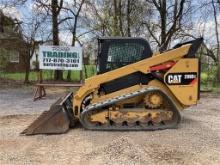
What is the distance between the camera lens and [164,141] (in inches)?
344

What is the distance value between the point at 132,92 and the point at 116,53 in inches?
42.1

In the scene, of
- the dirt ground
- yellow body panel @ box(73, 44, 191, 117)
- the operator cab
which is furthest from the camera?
the operator cab

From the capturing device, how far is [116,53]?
35.3 ft

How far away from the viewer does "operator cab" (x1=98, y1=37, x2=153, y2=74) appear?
10.7 meters

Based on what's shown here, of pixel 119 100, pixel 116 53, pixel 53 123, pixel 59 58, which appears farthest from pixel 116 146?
pixel 59 58

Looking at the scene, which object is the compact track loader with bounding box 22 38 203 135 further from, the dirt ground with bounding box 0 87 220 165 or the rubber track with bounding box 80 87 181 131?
the dirt ground with bounding box 0 87 220 165

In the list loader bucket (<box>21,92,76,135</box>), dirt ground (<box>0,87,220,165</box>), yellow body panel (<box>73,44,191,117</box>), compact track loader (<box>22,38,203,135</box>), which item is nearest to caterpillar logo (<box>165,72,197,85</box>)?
compact track loader (<box>22,38,203,135</box>)

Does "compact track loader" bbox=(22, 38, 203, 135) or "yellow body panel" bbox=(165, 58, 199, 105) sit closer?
"compact track loader" bbox=(22, 38, 203, 135)

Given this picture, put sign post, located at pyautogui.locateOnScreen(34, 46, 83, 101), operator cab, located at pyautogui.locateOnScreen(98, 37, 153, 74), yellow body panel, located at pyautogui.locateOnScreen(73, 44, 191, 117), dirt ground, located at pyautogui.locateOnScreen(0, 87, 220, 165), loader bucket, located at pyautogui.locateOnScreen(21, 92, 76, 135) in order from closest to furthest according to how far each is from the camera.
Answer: dirt ground, located at pyautogui.locateOnScreen(0, 87, 220, 165), loader bucket, located at pyautogui.locateOnScreen(21, 92, 76, 135), yellow body panel, located at pyautogui.locateOnScreen(73, 44, 191, 117), operator cab, located at pyautogui.locateOnScreen(98, 37, 153, 74), sign post, located at pyautogui.locateOnScreen(34, 46, 83, 101)

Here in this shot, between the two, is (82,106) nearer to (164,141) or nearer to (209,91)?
(164,141)

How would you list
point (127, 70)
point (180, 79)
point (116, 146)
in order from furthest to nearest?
point (127, 70)
point (180, 79)
point (116, 146)

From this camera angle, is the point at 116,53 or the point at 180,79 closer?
the point at 180,79

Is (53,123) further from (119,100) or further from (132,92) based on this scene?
(132,92)

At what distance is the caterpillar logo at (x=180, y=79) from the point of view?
10195 millimetres
